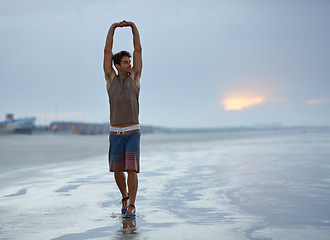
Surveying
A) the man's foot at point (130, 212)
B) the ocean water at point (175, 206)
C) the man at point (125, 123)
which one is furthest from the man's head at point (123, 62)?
the ocean water at point (175, 206)

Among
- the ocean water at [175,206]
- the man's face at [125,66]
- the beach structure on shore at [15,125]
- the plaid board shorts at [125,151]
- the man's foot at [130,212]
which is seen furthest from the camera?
the beach structure on shore at [15,125]

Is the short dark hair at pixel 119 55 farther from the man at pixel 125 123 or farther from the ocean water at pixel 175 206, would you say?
the ocean water at pixel 175 206

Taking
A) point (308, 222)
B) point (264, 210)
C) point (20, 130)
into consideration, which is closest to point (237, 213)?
point (264, 210)

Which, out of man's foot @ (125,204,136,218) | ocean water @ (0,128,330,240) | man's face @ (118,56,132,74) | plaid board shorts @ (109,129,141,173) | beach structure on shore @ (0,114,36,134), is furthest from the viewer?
beach structure on shore @ (0,114,36,134)

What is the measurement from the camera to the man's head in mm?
5676

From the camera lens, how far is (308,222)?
16.0 feet

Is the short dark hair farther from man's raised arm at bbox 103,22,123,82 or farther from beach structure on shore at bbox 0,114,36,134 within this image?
beach structure on shore at bbox 0,114,36,134

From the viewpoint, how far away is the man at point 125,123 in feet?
18.0

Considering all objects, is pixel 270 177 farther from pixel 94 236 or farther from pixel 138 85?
pixel 94 236

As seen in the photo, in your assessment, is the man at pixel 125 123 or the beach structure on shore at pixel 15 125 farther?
the beach structure on shore at pixel 15 125

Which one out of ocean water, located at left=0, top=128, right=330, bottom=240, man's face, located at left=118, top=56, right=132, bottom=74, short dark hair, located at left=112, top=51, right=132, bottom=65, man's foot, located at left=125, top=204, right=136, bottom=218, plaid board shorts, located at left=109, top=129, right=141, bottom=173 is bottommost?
ocean water, located at left=0, top=128, right=330, bottom=240

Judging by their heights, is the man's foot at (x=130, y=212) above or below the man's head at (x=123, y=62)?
below

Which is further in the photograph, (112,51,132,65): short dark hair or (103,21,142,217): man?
(112,51,132,65): short dark hair

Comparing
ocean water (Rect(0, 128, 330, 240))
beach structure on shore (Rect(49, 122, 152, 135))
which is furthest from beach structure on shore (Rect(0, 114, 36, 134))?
ocean water (Rect(0, 128, 330, 240))
